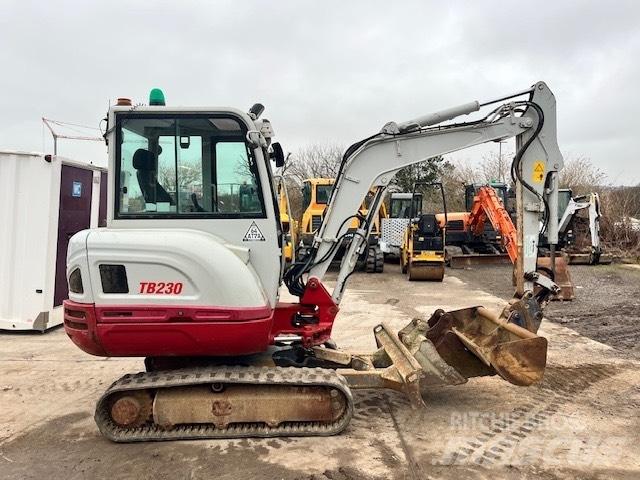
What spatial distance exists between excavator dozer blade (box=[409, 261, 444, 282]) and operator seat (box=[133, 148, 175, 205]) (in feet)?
34.9

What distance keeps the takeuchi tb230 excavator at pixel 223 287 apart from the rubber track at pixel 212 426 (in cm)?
1

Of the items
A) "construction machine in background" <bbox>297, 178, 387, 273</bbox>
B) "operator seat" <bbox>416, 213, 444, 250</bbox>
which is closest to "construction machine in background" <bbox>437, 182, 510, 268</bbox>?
"construction machine in background" <bbox>297, 178, 387, 273</bbox>

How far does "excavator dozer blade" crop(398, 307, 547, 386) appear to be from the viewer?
4395 millimetres

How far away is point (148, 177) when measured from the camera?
4453 millimetres

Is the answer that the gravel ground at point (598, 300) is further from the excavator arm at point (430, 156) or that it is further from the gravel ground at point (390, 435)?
the excavator arm at point (430, 156)

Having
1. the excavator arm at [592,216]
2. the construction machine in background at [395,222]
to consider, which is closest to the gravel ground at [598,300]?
the excavator arm at [592,216]

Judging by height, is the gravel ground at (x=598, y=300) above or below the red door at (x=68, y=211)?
below

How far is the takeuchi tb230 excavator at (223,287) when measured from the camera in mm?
4188

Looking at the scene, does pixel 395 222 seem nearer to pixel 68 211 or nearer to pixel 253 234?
pixel 68 211

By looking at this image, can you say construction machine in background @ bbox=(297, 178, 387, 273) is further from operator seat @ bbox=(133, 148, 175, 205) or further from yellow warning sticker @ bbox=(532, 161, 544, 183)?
operator seat @ bbox=(133, 148, 175, 205)

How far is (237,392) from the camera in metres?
4.34

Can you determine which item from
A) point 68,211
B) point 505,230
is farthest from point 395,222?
point 68,211

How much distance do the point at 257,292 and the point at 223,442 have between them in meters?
1.23

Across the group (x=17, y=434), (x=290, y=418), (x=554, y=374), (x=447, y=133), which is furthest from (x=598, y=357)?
(x=17, y=434)
